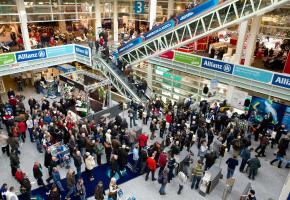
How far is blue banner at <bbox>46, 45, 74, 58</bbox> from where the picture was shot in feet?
59.0

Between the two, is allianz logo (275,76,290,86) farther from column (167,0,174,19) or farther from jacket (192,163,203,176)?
column (167,0,174,19)

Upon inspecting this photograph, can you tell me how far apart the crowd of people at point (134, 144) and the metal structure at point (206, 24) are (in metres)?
3.59

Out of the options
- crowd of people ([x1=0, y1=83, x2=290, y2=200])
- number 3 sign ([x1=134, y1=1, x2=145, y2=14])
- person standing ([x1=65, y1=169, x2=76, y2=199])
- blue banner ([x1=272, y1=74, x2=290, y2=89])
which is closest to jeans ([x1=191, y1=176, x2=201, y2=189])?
crowd of people ([x1=0, y1=83, x2=290, y2=200])

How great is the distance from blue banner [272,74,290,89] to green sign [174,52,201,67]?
15.8ft

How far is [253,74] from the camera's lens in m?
14.1

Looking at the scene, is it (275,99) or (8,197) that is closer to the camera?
(8,197)

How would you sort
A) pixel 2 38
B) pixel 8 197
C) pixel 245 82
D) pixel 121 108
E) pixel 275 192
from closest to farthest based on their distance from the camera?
1. pixel 8 197
2. pixel 275 192
3. pixel 245 82
4. pixel 121 108
5. pixel 2 38

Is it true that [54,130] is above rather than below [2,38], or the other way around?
below

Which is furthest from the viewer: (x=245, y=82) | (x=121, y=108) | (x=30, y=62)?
(x=30, y=62)

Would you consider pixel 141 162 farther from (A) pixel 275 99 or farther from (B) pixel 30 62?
(B) pixel 30 62

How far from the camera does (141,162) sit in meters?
10.4

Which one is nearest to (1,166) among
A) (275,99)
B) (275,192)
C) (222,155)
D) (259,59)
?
(222,155)

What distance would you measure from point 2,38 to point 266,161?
20.7 metres

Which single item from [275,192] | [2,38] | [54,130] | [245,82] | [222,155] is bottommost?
[275,192]
